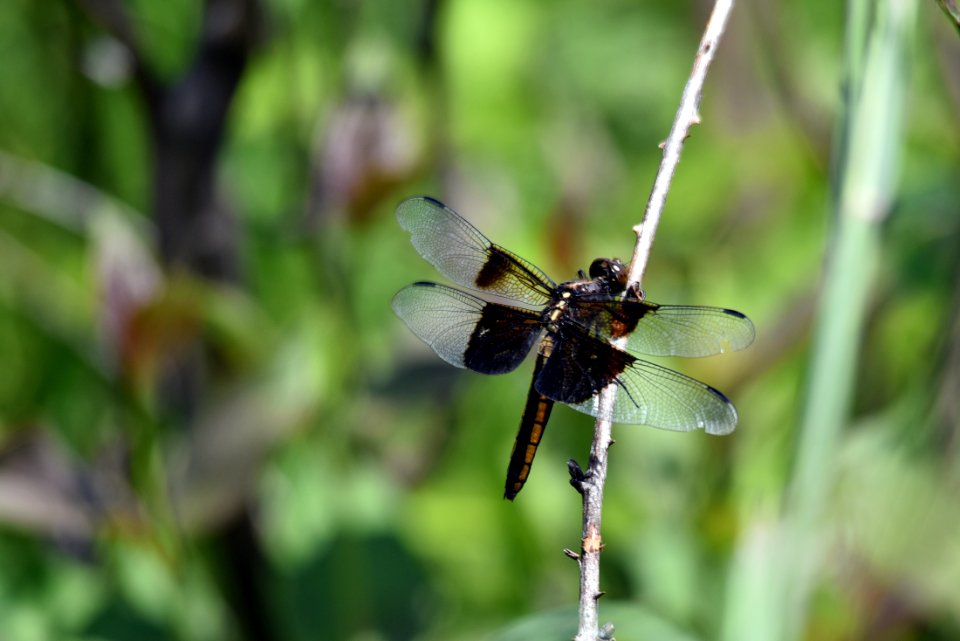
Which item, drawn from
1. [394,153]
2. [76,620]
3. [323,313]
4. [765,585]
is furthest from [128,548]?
[765,585]

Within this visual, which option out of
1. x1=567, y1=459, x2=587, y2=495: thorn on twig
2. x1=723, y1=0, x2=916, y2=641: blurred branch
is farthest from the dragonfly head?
x1=567, y1=459, x2=587, y2=495: thorn on twig

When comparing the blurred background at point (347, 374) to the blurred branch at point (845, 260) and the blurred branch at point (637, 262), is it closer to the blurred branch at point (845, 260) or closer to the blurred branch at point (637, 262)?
the blurred branch at point (845, 260)

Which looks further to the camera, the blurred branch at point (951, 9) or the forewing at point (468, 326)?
the forewing at point (468, 326)

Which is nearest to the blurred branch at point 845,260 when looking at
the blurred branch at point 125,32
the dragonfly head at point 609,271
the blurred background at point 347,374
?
the blurred background at point 347,374

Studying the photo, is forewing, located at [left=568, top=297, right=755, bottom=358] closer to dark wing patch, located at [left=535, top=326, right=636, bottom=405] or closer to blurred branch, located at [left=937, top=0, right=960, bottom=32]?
dark wing patch, located at [left=535, top=326, right=636, bottom=405]

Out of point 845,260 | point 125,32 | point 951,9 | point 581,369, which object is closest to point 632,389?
point 581,369

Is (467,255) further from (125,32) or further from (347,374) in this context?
(125,32)

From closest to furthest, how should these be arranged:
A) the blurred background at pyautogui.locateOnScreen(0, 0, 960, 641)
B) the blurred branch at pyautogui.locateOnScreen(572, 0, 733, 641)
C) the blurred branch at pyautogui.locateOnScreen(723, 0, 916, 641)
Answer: the blurred branch at pyautogui.locateOnScreen(572, 0, 733, 641) → the blurred branch at pyautogui.locateOnScreen(723, 0, 916, 641) → the blurred background at pyautogui.locateOnScreen(0, 0, 960, 641)
